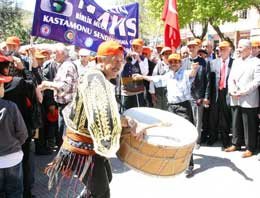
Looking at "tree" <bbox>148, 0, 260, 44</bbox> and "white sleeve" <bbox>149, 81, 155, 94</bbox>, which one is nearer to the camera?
"white sleeve" <bbox>149, 81, 155, 94</bbox>

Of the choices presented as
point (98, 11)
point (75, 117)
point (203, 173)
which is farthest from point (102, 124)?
point (98, 11)

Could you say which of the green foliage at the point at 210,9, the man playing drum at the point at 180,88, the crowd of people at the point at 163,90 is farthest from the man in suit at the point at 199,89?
the green foliage at the point at 210,9

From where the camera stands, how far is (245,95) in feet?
22.4

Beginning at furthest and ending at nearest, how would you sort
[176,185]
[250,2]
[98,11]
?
[250,2]
[98,11]
[176,185]

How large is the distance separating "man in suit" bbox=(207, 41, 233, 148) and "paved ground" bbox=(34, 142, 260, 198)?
1.12 m

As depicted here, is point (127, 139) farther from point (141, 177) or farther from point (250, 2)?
point (250, 2)

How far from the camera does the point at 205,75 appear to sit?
7.44 m

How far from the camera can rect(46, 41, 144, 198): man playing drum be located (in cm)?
288

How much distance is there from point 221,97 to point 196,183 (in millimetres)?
2488

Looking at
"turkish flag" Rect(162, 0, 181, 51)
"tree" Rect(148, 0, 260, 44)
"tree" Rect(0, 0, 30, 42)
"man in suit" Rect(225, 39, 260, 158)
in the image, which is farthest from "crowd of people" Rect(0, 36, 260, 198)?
"tree" Rect(0, 0, 30, 42)

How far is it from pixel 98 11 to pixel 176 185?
317cm

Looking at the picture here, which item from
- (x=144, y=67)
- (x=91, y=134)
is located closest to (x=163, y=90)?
(x=144, y=67)

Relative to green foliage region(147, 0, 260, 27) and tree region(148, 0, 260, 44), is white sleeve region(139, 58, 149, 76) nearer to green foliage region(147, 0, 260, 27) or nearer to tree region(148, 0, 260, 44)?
tree region(148, 0, 260, 44)

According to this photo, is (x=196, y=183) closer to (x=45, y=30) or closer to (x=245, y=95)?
(x=245, y=95)
